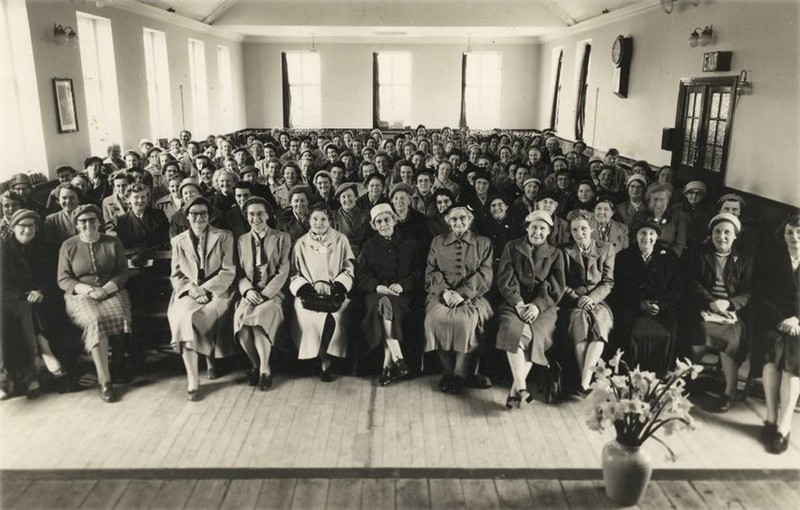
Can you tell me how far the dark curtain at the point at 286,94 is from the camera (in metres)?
17.4

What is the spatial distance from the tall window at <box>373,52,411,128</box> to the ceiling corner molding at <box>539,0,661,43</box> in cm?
405

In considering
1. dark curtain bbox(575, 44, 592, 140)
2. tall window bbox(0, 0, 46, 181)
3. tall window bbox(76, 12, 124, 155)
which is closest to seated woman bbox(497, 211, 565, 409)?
tall window bbox(0, 0, 46, 181)

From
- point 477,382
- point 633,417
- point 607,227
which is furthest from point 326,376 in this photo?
point 607,227

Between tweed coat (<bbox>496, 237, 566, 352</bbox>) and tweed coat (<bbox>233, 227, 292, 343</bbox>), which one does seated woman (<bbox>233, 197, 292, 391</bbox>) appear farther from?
tweed coat (<bbox>496, 237, 566, 352</bbox>)

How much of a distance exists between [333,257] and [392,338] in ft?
2.47

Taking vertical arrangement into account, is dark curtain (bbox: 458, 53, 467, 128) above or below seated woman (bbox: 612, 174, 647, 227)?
above

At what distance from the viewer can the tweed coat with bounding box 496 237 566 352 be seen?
441cm

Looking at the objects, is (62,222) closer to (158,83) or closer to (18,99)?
(18,99)

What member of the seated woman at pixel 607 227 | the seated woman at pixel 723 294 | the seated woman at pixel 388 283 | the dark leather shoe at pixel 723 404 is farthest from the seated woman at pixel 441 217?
the dark leather shoe at pixel 723 404

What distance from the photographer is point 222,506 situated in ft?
10.4

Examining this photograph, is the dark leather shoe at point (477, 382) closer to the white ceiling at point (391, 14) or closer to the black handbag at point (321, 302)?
the black handbag at point (321, 302)

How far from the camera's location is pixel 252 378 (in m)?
Result: 4.58

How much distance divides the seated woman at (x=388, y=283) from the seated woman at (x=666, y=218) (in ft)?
7.74

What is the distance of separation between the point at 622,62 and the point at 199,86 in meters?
8.73
